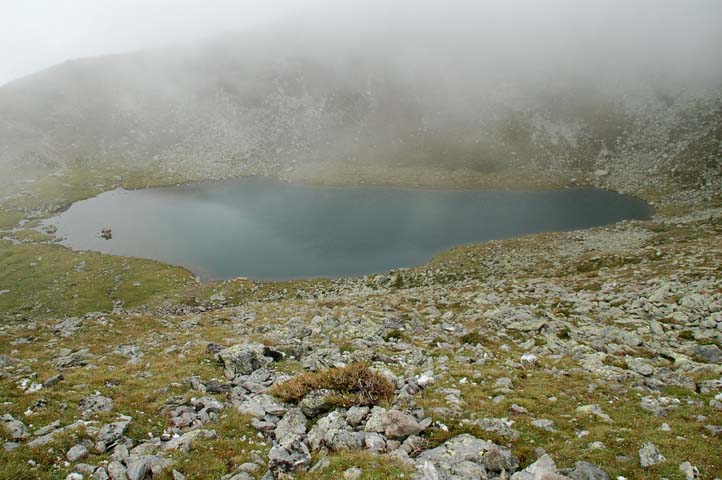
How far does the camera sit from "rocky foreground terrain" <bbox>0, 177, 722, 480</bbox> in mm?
11727

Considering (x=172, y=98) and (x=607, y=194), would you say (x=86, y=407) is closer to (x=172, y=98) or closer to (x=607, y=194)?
(x=607, y=194)

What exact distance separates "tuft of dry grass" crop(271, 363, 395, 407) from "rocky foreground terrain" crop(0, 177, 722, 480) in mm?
76

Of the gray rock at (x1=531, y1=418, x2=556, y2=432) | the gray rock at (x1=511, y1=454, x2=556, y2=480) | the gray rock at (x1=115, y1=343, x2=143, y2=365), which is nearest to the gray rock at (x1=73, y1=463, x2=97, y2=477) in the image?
the gray rock at (x1=511, y1=454, x2=556, y2=480)

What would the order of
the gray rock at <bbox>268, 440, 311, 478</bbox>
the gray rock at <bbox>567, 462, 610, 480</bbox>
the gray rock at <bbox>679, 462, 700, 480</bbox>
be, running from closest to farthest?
the gray rock at <bbox>679, 462, 700, 480</bbox>, the gray rock at <bbox>567, 462, 610, 480</bbox>, the gray rock at <bbox>268, 440, 311, 478</bbox>

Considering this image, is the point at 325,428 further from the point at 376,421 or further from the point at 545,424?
the point at 545,424

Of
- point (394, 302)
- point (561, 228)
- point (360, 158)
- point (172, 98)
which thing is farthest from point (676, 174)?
point (172, 98)

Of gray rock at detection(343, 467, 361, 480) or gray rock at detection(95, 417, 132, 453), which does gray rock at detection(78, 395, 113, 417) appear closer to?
gray rock at detection(95, 417, 132, 453)

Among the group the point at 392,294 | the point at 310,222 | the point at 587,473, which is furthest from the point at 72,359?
the point at 310,222

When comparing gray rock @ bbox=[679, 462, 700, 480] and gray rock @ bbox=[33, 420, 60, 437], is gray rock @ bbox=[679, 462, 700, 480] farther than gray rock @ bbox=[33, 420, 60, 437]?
No

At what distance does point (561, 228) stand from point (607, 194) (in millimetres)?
32430

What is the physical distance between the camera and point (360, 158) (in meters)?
136

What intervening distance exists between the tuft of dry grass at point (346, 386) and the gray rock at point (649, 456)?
8.01m

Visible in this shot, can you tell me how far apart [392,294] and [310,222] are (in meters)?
45.7

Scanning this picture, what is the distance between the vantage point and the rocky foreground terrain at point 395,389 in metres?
11.7
